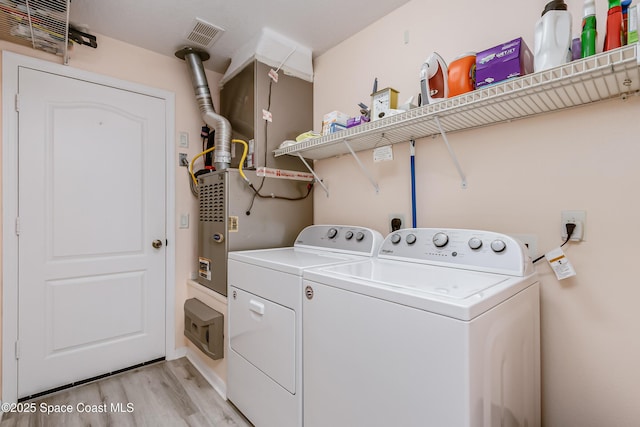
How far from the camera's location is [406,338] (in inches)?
35.3

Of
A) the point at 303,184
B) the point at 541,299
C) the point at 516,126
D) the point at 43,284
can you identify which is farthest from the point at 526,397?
the point at 43,284

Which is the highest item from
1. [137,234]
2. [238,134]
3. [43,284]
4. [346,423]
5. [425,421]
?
[238,134]

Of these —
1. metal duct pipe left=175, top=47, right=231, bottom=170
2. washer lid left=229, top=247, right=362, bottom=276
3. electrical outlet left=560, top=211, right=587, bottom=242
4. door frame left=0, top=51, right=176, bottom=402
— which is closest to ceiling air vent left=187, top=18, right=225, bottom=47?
metal duct pipe left=175, top=47, right=231, bottom=170

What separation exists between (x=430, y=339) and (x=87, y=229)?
2308mm

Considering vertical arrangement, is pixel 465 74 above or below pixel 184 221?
above

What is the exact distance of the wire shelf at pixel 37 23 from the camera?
1554 mm

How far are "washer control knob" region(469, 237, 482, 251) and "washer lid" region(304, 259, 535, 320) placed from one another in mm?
111

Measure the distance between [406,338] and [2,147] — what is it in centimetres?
249

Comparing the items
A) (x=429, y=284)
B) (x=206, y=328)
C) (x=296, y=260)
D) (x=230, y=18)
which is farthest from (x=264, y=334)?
(x=230, y=18)

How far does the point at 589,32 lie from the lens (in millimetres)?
1028

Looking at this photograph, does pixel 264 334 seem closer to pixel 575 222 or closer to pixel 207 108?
pixel 575 222

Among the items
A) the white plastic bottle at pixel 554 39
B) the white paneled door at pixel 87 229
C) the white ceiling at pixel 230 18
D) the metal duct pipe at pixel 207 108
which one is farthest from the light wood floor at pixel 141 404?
the white ceiling at pixel 230 18

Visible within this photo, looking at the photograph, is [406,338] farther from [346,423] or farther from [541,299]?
[541,299]

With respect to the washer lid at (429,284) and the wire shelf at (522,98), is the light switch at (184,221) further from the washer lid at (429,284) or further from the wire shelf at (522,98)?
the washer lid at (429,284)
